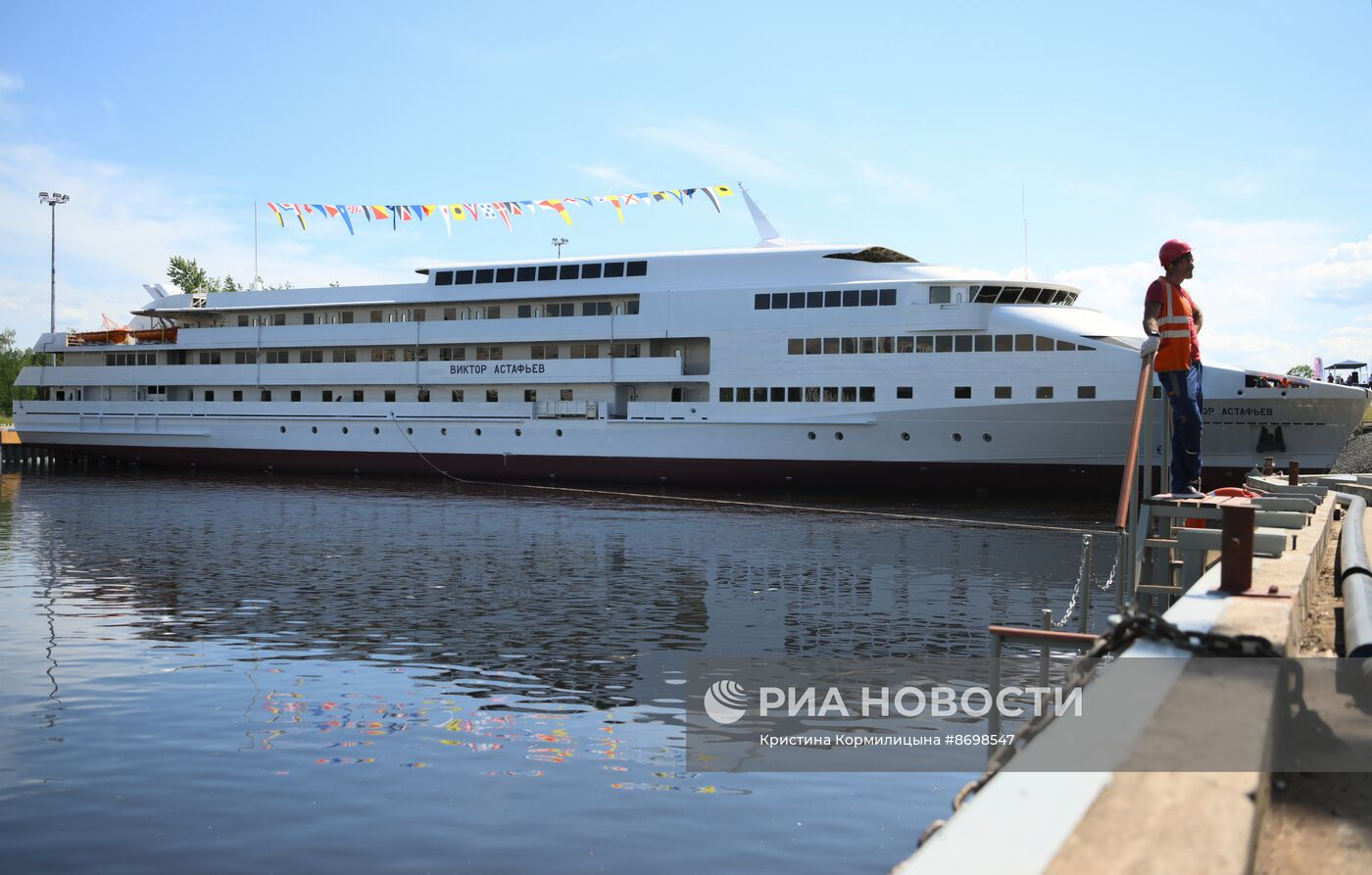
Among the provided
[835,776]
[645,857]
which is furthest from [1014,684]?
[645,857]

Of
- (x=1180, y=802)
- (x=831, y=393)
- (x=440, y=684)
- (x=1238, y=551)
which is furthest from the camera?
(x=831, y=393)

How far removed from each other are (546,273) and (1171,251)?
110 feet

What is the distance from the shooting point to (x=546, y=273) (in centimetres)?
4069

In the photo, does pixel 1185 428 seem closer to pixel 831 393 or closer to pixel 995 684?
pixel 995 684

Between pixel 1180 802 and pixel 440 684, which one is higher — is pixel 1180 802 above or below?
above

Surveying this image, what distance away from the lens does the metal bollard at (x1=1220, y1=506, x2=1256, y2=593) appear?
13.7 feet

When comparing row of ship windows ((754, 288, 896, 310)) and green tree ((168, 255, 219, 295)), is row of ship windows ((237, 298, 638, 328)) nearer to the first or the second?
row of ship windows ((754, 288, 896, 310))

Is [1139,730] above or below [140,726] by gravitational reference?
above

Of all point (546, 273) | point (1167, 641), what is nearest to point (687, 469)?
point (546, 273)

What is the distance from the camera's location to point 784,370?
36250 millimetres

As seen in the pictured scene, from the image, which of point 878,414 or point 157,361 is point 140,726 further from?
point 157,361

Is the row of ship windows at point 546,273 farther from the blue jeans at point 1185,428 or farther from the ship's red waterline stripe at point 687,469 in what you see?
the blue jeans at point 1185,428

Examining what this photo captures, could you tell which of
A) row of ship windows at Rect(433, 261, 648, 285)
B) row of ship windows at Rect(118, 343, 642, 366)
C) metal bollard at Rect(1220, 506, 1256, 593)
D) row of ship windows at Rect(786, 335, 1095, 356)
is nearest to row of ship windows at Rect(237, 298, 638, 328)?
row of ship windows at Rect(433, 261, 648, 285)

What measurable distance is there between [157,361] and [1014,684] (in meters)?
46.8
